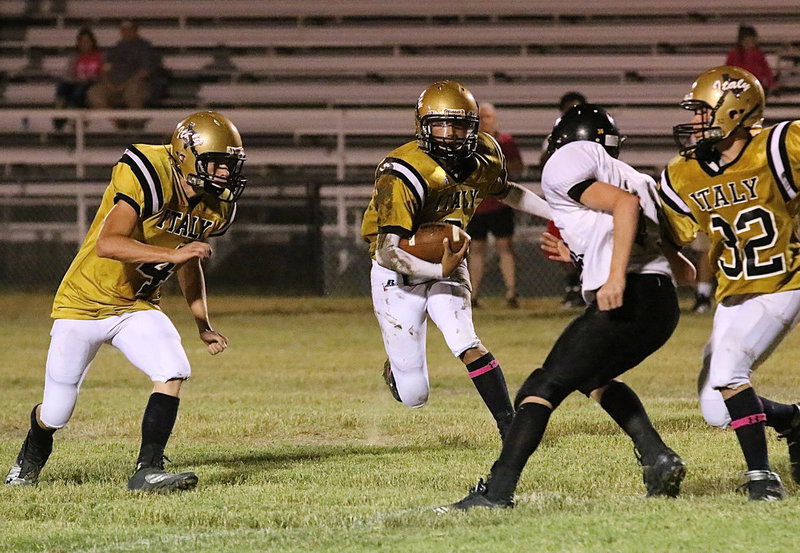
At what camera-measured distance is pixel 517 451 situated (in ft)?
13.6

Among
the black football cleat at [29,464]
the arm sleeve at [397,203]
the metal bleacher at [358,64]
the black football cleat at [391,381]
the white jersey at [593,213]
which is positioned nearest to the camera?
the white jersey at [593,213]

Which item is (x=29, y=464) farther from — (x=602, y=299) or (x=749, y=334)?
(x=749, y=334)

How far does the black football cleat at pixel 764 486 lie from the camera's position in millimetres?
4152

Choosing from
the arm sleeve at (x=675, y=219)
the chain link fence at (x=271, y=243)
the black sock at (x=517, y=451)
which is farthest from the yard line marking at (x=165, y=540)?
the chain link fence at (x=271, y=243)

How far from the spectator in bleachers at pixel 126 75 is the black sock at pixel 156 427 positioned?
11073mm

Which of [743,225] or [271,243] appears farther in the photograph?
[271,243]

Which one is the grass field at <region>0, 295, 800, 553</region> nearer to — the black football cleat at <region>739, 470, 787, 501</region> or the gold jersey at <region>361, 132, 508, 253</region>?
the black football cleat at <region>739, 470, 787, 501</region>

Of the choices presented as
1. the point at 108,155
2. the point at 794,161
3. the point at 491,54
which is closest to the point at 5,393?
the point at 794,161

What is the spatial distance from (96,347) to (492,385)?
1.62 metres

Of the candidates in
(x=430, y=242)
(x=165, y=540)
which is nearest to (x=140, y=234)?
(x=430, y=242)

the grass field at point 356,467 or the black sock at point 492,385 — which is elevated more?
the black sock at point 492,385

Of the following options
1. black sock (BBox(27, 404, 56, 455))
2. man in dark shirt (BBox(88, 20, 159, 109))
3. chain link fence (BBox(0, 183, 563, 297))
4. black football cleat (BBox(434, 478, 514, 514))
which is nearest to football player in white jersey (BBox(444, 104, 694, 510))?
black football cleat (BBox(434, 478, 514, 514))

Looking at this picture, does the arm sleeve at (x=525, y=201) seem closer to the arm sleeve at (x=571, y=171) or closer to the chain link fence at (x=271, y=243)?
the arm sleeve at (x=571, y=171)

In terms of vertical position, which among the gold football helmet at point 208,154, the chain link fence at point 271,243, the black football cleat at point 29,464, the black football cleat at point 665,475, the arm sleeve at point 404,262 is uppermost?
the gold football helmet at point 208,154
